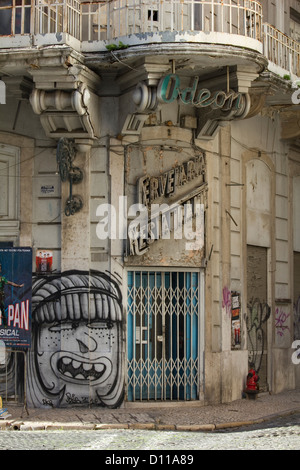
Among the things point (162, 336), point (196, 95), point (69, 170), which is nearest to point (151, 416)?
point (162, 336)

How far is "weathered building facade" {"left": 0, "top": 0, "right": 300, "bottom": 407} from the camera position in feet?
47.4

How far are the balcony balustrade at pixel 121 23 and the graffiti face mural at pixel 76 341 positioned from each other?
4.07m

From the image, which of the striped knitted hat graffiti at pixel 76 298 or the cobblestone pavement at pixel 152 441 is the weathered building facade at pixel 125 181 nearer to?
the striped knitted hat graffiti at pixel 76 298

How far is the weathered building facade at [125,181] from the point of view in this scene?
14.4 m

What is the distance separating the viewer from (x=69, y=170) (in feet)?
50.2

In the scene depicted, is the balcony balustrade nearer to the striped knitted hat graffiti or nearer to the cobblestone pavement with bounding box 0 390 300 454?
the striped knitted hat graffiti

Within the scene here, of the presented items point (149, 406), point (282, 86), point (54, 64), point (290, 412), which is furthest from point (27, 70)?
point (290, 412)

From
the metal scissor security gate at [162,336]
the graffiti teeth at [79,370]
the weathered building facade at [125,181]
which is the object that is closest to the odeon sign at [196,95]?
the weathered building facade at [125,181]

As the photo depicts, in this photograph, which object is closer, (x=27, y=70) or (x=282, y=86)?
(x=27, y=70)

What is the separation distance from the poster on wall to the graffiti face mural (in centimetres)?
15

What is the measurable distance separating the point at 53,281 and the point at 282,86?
5684 mm

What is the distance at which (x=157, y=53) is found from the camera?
1412 cm
